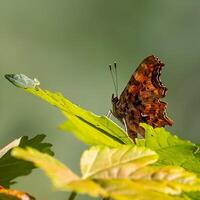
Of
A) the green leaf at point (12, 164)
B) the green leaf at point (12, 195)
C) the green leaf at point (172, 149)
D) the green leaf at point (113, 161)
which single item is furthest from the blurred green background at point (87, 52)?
the green leaf at point (113, 161)

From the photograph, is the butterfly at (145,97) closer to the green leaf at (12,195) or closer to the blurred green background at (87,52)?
the green leaf at (12,195)

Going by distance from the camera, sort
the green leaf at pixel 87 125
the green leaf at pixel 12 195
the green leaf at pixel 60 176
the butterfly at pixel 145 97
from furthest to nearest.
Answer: the butterfly at pixel 145 97 → the green leaf at pixel 87 125 → the green leaf at pixel 12 195 → the green leaf at pixel 60 176

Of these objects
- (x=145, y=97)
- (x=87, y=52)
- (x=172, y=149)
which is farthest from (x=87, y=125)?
(x=87, y=52)

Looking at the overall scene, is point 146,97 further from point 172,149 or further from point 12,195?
point 12,195

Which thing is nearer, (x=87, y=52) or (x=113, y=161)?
(x=113, y=161)

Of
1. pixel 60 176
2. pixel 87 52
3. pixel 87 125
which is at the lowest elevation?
pixel 60 176

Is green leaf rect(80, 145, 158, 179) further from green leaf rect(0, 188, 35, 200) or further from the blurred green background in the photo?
the blurred green background

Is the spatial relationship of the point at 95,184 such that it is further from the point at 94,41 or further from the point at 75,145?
the point at 94,41
